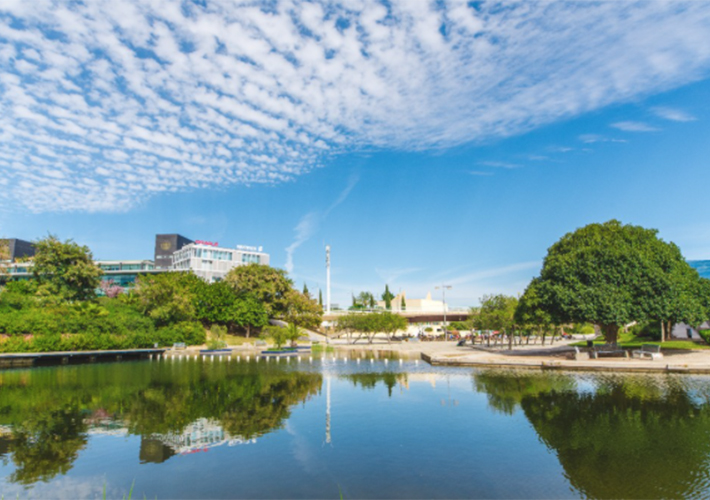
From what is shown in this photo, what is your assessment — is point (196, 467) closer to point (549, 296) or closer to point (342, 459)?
point (342, 459)

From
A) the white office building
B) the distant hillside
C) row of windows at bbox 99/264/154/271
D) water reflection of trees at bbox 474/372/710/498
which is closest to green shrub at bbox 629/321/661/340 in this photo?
water reflection of trees at bbox 474/372/710/498

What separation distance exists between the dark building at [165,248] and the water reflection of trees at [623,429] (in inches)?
5387

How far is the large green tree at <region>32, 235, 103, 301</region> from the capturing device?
67.8m

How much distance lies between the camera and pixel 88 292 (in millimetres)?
72312

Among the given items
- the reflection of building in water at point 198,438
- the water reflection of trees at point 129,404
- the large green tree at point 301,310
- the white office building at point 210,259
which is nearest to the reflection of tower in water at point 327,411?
the water reflection of trees at point 129,404

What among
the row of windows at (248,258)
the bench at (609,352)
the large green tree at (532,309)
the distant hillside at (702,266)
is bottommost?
the bench at (609,352)

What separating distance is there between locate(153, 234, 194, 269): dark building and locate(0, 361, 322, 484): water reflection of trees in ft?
367

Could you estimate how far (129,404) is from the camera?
24.2 metres

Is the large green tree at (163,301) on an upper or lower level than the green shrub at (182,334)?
upper

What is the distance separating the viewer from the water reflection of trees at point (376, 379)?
30.4m

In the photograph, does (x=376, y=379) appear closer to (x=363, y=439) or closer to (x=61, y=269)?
(x=363, y=439)

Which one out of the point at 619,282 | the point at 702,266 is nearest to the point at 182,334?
the point at 619,282

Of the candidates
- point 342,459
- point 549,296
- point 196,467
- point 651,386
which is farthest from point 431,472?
point 549,296

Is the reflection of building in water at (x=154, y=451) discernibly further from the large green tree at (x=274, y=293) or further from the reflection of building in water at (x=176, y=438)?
the large green tree at (x=274, y=293)
